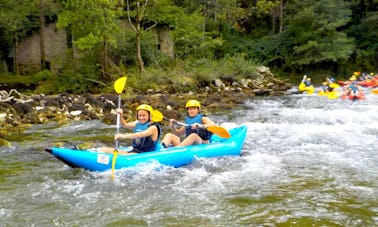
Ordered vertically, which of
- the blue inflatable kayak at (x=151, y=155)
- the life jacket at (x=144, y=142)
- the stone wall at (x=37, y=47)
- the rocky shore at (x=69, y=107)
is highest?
the stone wall at (x=37, y=47)

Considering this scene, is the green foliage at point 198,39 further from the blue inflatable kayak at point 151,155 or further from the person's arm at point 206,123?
the blue inflatable kayak at point 151,155

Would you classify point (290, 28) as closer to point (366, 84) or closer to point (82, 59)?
point (366, 84)

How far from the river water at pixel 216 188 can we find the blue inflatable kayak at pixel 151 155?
10 cm

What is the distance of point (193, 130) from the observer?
6250 millimetres

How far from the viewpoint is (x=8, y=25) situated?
1764 centimetres

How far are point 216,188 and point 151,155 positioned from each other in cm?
105

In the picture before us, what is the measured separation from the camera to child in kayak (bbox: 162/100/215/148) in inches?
242

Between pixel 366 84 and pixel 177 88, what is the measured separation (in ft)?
26.0

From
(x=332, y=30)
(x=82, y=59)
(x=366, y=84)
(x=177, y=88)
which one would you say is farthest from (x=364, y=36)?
(x=82, y=59)

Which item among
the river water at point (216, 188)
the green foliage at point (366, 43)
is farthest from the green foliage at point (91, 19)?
the green foliage at point (366, 43)

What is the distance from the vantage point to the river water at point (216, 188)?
3.90 m

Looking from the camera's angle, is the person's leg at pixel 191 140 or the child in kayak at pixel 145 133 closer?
the child in kayak at pixel 145 133

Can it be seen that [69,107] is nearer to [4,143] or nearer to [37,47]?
[4,143]

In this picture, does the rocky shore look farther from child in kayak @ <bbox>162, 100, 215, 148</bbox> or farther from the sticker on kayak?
child in kayak @ <bbox>162, 100, 215, 148</bbox>
